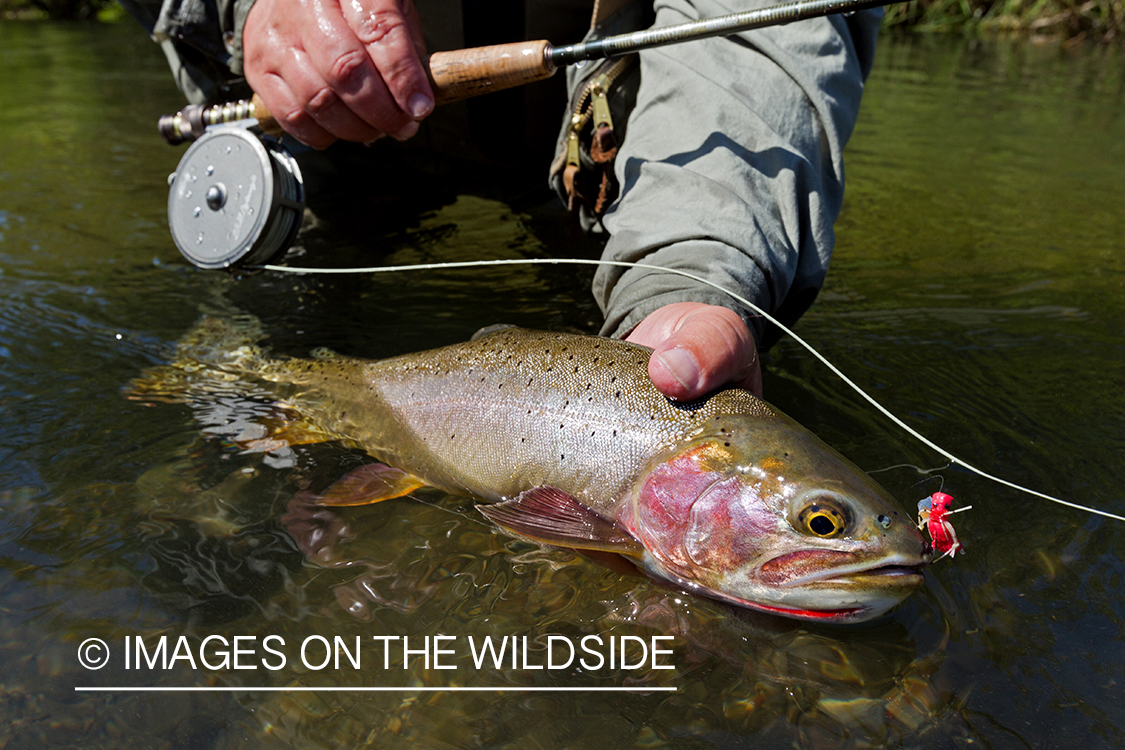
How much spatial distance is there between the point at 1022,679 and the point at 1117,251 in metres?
3.73

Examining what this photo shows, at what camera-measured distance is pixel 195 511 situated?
237 centimetres

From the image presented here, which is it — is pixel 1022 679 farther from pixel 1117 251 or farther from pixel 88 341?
pixel 1117 251

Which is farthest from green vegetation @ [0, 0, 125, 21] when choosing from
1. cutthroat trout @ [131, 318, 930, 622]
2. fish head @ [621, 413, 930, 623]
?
fish head @ [621, 413, 930, 623]

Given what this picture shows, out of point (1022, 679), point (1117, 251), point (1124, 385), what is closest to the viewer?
point (1022, 679)

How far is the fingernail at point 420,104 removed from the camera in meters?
2.66

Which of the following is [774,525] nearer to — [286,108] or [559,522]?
[559,522]

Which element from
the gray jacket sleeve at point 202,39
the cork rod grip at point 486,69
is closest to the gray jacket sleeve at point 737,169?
the cork rod grip at point 486,69

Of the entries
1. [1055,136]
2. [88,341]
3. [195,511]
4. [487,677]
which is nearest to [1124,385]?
[487,677]

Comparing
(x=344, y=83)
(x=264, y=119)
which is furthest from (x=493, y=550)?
(x=264, y=119)

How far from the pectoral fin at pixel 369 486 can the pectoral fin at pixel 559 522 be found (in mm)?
421

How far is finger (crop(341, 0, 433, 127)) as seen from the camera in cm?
255

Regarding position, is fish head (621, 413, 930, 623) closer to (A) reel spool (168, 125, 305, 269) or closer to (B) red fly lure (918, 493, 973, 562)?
(B) red fly lure (918, 493, 973, 562)

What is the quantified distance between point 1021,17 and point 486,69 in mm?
22064

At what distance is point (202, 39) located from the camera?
3.88 meters
